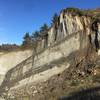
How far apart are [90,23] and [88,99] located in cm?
1399

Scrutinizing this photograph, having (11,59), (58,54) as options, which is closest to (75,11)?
(58,54)

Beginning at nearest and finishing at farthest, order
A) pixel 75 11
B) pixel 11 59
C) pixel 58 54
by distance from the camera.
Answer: pixel 58 54 → pixel 75 11 → pixel 11 59

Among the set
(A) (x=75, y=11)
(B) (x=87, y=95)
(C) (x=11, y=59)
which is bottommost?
(B) (x=87, y=95)

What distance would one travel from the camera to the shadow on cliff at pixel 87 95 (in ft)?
92.6

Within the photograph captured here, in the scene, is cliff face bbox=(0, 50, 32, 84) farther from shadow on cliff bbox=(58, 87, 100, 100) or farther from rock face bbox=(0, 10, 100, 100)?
shadow on cliff bbox=(58, 87, 100, 100)

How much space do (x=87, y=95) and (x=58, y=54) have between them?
471 inches

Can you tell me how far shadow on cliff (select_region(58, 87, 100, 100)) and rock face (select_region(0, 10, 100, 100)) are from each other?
248 inches

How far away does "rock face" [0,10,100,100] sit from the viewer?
38.1 metres

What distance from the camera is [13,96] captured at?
38750 millimetres

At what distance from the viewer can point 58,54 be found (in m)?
40.0

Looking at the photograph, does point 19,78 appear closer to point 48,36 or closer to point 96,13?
point 48,36

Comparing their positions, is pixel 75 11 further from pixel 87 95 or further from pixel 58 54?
pixel 87 95

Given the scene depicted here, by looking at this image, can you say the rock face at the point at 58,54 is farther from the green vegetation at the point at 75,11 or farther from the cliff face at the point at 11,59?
the cliff face at the point at 11,59

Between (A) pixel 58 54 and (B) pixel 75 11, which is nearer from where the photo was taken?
(A) pixel 58 54
